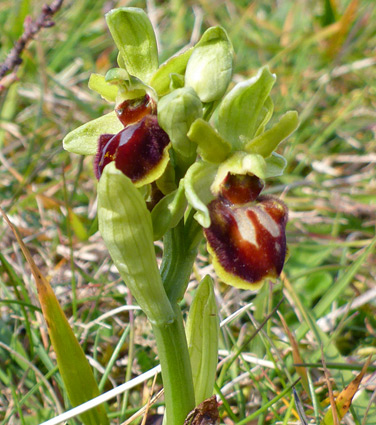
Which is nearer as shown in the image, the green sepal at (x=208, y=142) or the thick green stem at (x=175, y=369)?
the green sepal at (x=208, y=142)

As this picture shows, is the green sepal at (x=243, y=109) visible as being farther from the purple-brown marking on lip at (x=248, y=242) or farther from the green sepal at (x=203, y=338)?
the green sepal at (x=203, y=338)

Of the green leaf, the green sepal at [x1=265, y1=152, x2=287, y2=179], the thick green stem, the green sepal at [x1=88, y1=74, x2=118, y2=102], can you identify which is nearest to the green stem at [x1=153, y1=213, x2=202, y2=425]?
the thick green stem

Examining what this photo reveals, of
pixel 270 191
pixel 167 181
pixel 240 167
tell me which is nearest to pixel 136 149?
pixel 167 181

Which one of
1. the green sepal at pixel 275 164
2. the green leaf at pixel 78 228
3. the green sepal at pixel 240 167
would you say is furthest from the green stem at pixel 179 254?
the green leaf at pixel 78 228

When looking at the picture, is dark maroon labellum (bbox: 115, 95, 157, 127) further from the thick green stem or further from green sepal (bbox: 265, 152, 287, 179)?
the thick green stem

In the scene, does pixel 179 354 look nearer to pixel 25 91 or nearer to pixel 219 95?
pixel 219 95

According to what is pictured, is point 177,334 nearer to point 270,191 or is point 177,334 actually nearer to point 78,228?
point 78,228
